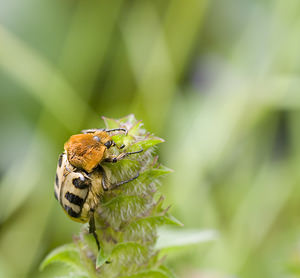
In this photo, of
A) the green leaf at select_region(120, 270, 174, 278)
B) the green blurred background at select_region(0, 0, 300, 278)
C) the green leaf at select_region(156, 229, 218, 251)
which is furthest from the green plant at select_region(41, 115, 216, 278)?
the green blurred background at select_region(0, 0, 300, 278)

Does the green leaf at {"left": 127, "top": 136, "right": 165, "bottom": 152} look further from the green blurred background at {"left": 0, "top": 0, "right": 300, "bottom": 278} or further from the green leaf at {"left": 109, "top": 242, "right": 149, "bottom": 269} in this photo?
the green blurred background at {"left": 0, "top": 0, "right": 300, "bottom": 278}

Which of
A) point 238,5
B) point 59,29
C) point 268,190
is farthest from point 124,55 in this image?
point 268,190

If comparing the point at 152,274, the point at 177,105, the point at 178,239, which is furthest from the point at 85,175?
the point at 177,105

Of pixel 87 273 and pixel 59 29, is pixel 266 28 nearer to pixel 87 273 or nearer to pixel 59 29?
pixel 59 29

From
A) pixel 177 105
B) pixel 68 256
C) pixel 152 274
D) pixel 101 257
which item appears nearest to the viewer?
pixel 101 257

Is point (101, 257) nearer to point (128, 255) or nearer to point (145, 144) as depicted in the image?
point (128, 255)

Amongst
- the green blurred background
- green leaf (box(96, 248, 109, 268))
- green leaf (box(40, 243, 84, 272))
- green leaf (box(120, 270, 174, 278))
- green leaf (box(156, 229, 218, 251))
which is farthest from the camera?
the green blurred background
